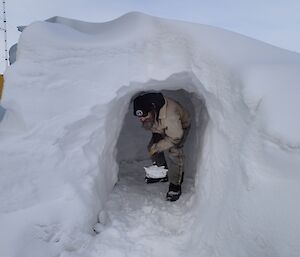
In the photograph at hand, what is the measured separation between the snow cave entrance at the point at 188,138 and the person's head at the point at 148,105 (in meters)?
0.10

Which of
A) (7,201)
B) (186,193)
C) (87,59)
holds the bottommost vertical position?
(186,193)

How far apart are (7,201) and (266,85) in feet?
7.01

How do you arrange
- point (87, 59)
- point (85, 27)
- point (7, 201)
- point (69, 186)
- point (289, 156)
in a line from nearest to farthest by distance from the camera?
point (289, 156)
point (7, 201)
point (69, 186)
point (87, 59)
point (85, 27)

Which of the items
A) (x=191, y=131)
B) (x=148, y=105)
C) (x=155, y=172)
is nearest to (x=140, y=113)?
(x=148, y=105)

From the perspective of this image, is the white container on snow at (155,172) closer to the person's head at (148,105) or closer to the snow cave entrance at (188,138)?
the snow cave entrance at (188,138)

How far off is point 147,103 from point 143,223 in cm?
126

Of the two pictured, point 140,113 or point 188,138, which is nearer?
point 140,113

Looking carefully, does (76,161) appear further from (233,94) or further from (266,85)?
(266,85)

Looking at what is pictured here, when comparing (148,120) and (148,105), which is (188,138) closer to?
(148,120)

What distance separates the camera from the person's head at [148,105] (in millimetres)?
3742

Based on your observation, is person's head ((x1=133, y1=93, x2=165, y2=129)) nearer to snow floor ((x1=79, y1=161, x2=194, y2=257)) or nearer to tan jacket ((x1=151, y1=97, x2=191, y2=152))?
tan jacket ((x1=151, y1=97, x2=191, y2=152))

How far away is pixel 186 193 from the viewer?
160 inches

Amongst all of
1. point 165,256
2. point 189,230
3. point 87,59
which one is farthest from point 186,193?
point 87,59

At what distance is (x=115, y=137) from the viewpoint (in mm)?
3861
